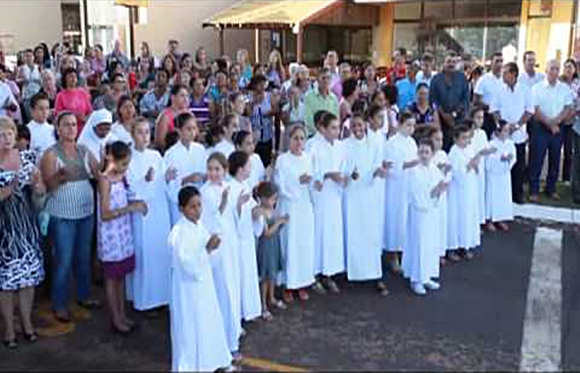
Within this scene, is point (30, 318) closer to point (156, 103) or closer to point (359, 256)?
point (359, 256)

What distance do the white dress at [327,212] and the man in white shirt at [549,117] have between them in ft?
15.7

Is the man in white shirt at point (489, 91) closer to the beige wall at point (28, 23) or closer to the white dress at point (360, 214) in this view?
the white dress at point (360, 214)

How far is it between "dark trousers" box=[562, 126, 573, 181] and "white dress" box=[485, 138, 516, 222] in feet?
7.35

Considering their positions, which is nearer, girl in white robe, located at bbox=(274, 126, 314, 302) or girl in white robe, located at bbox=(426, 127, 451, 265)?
girl in white robe, located at bbox=(274, 126, 314, 302)

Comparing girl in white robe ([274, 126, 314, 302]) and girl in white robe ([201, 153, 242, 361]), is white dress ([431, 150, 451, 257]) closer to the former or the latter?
girl in white robe ([274, 126, 314, 302])

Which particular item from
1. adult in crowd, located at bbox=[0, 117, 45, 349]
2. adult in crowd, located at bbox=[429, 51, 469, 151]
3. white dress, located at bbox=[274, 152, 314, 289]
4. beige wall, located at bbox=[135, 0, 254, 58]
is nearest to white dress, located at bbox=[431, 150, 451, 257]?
white dress, located at bbox=[274, 152, 314, 289]

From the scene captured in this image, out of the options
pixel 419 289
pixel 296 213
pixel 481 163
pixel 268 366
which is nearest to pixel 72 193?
pixel 296 213

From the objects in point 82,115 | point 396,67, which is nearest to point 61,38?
point 396,67

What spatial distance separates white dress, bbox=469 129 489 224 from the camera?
795 centimetres

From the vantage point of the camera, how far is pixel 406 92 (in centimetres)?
1045

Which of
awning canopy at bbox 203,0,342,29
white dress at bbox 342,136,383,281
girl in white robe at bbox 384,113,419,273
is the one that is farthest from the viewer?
awning canopy at bbox 203,0,342,29

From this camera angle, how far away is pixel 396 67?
513 inches

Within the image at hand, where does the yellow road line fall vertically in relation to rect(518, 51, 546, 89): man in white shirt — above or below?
below

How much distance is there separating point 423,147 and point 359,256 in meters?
1.25
